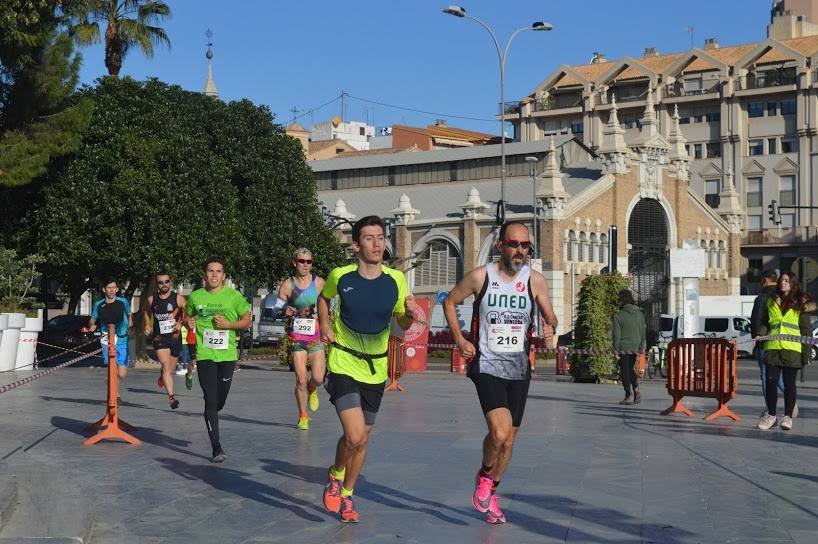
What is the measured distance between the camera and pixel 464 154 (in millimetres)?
72688

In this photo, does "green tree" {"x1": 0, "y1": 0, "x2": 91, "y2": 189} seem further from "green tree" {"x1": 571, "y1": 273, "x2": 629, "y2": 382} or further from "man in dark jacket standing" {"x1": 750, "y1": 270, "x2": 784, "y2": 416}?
"man in dark jacket standing" {"x1": 750, "y1": 270, "x2": 784, "y2": 416}

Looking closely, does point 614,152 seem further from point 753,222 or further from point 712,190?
point 712,190

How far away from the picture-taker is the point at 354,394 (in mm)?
8531

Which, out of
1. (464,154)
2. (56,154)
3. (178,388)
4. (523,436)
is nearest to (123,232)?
(56,154)

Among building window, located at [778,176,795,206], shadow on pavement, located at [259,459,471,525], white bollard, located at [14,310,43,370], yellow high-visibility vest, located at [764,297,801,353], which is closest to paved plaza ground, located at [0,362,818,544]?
shadow on pavement, located at [259,459,471,525]

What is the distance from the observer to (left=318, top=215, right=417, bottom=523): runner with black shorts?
852 cm

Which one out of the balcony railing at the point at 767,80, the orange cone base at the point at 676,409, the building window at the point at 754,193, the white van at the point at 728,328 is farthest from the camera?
the building window at the point at 754,193

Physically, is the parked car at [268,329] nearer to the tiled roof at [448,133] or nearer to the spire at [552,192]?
the spire at [552,192]

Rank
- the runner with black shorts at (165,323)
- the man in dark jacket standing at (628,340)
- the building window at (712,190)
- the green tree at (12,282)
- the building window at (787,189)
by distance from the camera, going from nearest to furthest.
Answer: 1. the runner with black shorts at (165,323)
2. the man in dark jacket standing at (628,340)
3. the green tree at (12,282)
4. the building window at (787,189)
5. the building window at (712,190)

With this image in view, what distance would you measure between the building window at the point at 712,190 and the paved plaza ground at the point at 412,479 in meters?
70.8

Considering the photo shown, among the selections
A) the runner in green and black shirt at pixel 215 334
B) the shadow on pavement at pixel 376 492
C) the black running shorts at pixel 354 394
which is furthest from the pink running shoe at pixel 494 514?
the runner in green and black shirt at pixel 215 334

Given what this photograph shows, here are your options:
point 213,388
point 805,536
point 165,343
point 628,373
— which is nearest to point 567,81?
point 628,373

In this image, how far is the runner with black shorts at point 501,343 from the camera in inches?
335

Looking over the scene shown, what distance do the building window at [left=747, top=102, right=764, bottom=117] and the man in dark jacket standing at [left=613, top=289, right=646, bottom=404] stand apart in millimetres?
69153
